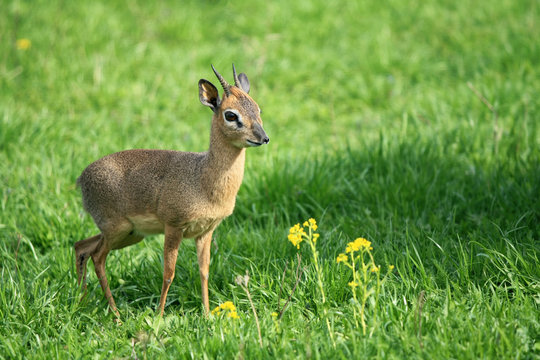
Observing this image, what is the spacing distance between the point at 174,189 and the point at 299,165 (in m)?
1.80

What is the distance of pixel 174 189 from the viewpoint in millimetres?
3338

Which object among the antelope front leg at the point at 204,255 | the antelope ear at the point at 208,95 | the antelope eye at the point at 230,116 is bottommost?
the antelope front leg at the point at 204,255

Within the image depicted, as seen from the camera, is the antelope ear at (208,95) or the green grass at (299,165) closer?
the green grass at (299,165)

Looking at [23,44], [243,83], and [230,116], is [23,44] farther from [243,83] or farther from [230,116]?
[230,116]

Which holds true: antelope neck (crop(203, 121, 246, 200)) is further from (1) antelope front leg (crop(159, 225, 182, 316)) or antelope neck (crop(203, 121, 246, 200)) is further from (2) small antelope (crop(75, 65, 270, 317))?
(1) antelope front leg (crop(159, 225, 182, 316))

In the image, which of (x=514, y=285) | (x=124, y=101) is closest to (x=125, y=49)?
(x=124, y=101)

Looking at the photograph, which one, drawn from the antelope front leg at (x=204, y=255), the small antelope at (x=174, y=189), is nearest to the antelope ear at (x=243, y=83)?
the small antelope at (x=174, y=189)

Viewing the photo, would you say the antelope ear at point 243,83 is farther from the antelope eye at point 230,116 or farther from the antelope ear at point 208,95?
the antelope eye at point 230,116

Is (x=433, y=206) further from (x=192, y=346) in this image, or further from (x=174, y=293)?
(x=192, y=346)

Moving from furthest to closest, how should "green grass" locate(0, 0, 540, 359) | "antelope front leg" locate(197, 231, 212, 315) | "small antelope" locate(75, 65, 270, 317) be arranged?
1. "antelope front leg" locate(197, 231, 212, 315)
2. "small antelope" locate(75, 65, 270, 317)
3. "green grass" locate(0, 0, 540, 359)

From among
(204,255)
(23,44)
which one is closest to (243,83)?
(204,255)

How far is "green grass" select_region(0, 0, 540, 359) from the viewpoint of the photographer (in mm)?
3037

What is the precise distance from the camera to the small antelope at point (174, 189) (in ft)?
10.5

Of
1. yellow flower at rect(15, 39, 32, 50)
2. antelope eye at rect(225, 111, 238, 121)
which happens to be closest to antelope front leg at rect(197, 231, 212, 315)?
antelope eye at rect(225, 111, 238, 121)
